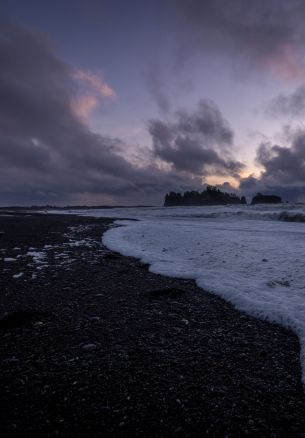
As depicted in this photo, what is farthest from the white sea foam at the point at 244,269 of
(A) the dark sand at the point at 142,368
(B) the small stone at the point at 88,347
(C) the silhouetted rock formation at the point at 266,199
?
(C) the silhouetted rock formation at the point at 266,199

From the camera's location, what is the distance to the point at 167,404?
300cm

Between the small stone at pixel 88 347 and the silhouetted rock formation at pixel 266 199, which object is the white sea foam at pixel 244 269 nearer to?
the small stone at pixel 88 347

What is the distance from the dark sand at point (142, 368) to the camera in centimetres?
276

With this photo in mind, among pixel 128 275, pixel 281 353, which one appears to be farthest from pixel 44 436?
pixel 128 275

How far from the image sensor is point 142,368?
3.65 m

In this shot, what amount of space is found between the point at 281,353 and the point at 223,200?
6175 inches

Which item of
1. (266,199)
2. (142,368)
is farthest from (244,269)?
(266,199)

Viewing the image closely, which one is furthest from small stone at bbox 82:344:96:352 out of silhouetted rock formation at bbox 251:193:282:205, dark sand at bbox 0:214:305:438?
silhouetted rock formation at bbox 251:193:282:205

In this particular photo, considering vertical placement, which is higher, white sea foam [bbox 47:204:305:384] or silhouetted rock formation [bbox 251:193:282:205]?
silhouetted rock formation [bbox 251:193:282:205]

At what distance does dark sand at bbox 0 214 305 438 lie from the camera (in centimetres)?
276

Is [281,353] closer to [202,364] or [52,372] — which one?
[202,364]

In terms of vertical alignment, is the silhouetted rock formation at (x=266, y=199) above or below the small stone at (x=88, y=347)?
above

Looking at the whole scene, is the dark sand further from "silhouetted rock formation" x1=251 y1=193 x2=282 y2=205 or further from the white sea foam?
"silhouetted rock formation" x1=251 y1=193 x2=282 y2=205

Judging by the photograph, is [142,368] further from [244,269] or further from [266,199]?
[266,199]
